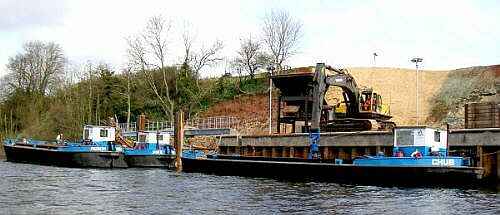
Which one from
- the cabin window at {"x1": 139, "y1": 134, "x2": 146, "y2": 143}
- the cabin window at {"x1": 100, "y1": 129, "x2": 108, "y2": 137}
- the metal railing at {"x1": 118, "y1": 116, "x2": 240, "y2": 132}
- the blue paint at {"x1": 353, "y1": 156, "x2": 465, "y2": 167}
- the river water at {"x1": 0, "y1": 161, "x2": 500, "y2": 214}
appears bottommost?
the river water at {"x1": 0, "y1": 161, "x2": 500, "y2": 214}

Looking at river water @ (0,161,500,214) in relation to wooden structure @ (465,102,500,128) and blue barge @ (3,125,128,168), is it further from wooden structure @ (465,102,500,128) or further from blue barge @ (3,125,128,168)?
blue barge @ (3,125,128,168)

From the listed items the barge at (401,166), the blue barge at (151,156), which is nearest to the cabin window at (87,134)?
the blue barge at (151,156)

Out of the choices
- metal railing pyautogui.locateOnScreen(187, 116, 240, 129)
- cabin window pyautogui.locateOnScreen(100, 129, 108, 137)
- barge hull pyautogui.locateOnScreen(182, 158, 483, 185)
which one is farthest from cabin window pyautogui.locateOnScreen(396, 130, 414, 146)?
metal railing pyautogui.locateOnScreen(187, 116, 240, 129)

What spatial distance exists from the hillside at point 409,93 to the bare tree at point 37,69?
21825 millimetres

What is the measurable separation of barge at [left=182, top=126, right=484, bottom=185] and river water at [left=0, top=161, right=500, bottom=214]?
789mm

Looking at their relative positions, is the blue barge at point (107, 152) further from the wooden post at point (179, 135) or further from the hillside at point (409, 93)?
the hillside at point (409, 93)

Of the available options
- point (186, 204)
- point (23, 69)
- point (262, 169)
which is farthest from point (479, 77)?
point (23, 69)

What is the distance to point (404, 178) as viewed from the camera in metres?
28.8

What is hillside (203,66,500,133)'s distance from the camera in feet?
192

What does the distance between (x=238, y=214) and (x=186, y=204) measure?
3.15m

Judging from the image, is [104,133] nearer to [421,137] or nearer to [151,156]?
[151,156]

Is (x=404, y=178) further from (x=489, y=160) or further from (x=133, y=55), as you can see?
(x=133, y=55)

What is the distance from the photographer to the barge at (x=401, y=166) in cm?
2794

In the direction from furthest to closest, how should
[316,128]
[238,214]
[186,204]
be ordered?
[316,128], [186,204], [238,214]
